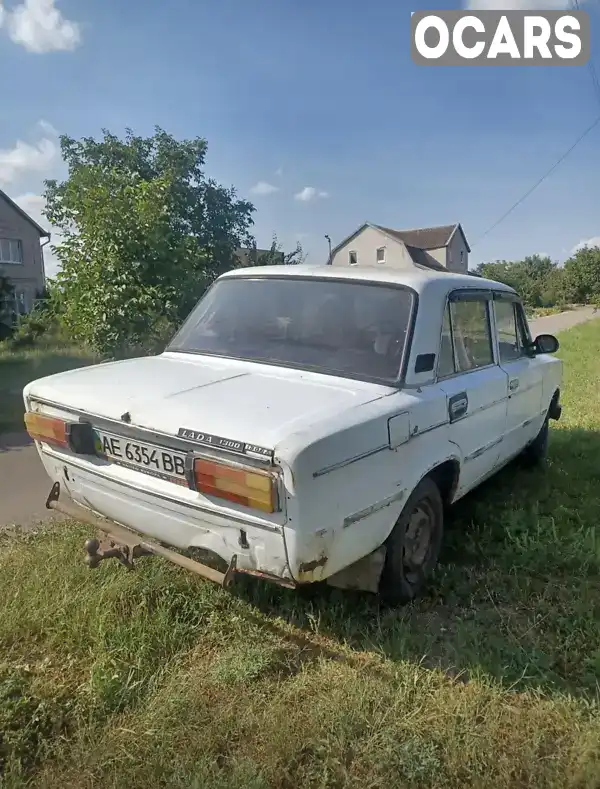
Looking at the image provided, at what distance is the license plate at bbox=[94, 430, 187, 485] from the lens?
8.14 feet

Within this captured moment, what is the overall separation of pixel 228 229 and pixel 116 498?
29.3m

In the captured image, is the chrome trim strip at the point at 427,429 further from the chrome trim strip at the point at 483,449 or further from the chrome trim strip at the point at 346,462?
the chrome trim strip at the point at 483,449

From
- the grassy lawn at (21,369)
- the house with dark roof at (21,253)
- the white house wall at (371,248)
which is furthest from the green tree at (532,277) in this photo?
the grassy lawn at (21,369)

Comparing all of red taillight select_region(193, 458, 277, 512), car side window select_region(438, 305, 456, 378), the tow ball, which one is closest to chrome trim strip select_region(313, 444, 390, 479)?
red taillight select_region(193, 458, 277, 512)

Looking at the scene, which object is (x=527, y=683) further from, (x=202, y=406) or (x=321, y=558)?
(x=202, y=406)

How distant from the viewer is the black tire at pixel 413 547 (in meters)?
2.88

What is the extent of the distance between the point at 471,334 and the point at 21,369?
12433mm

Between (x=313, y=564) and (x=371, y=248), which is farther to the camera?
(x=371, y=248)

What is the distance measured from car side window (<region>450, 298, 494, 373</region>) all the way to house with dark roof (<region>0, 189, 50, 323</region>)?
1185 inches

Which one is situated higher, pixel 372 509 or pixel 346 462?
pixel 346 462

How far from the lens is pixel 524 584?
3.38m

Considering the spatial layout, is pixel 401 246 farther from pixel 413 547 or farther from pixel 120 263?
pixel 413 547

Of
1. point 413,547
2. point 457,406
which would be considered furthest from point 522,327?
point 413,547

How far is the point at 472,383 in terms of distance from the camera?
11.6 ft
